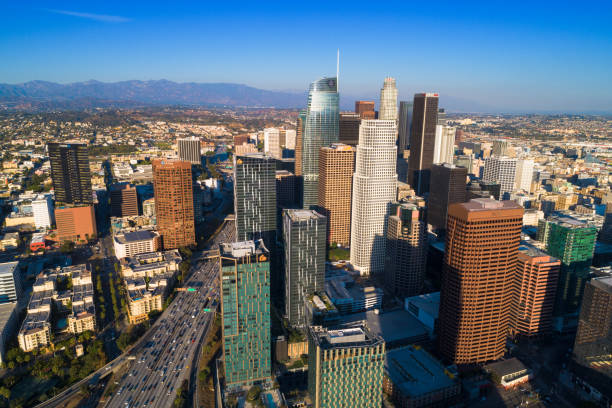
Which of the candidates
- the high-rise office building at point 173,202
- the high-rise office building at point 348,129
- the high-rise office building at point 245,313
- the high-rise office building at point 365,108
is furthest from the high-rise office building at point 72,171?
the high-rise office building at point 365,108

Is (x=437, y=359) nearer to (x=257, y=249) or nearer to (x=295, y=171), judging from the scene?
(x=257, y=249)

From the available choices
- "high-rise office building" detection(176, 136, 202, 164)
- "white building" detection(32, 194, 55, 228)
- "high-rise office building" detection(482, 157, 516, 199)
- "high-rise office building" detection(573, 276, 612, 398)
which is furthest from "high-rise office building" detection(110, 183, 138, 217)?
"high-rise office building" detection(482, 157, 516, 199)

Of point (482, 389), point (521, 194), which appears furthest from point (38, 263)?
point (521, 194)

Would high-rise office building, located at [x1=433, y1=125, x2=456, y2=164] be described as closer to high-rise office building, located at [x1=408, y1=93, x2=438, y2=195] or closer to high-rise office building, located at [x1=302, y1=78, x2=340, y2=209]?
high-rise office building, located at [x1=408, y1=93, x2=438, y2=195]

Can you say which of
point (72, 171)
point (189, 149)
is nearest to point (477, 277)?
point (72, 171)

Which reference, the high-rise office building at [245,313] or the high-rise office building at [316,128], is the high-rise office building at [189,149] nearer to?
the high-rise office building at [316,128]

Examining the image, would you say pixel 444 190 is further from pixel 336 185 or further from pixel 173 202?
pixel 173 202
